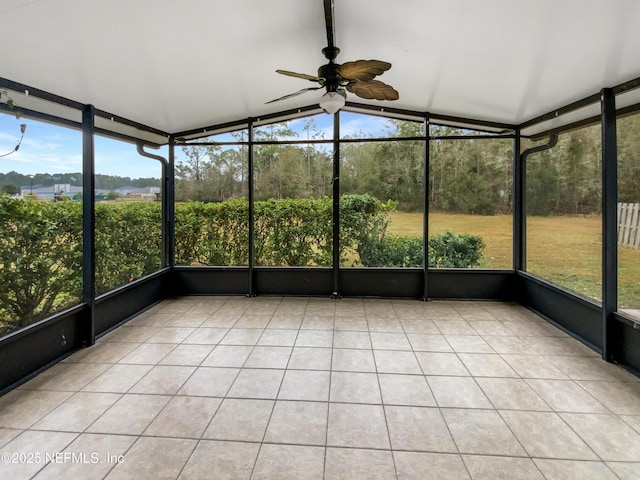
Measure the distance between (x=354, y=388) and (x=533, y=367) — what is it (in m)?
1.66

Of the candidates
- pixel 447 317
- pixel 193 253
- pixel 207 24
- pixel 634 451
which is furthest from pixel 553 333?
pixel 193 253

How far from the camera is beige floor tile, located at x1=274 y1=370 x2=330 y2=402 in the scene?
2.62m

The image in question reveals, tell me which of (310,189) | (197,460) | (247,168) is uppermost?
(247,168)

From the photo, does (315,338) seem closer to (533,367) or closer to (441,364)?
(441,364)

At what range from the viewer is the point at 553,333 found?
12.8ft

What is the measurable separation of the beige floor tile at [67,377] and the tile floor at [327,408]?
0.02m

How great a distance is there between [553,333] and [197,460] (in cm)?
383

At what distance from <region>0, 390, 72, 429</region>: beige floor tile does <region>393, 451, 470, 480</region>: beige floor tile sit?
2370 mm

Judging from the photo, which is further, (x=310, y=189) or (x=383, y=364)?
(x=310, y=189)

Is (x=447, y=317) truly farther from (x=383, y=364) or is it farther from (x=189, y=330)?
(x=189, y=330)

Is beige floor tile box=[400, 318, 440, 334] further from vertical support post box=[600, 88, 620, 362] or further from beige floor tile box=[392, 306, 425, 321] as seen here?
vertical support post box=[600, 88, 620, 362]

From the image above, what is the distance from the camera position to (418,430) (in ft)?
7.31

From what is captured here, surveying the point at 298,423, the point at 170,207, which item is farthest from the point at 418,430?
the point at 170,207

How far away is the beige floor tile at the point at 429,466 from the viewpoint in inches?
72.6
